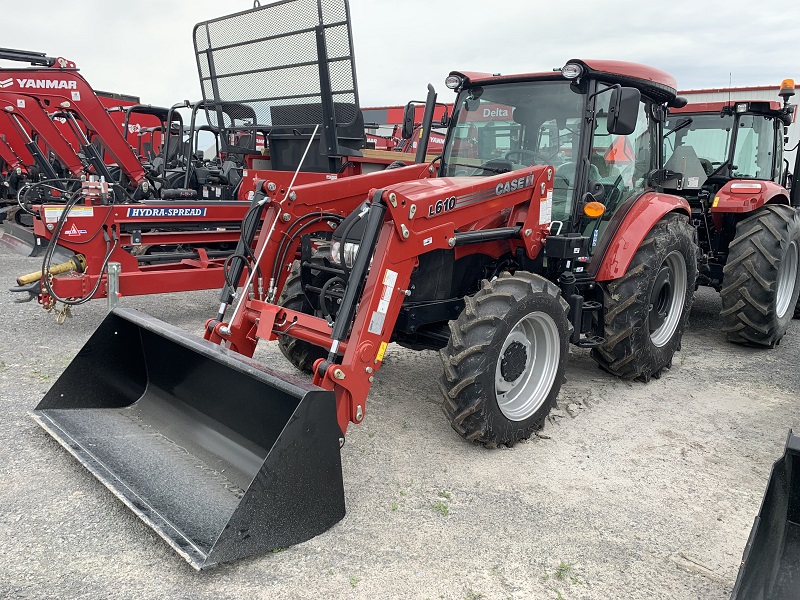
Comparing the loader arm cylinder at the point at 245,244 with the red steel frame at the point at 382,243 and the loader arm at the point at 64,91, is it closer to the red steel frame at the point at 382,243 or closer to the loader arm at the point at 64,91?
the red steel frame at the point at 382,243

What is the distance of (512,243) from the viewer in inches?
169

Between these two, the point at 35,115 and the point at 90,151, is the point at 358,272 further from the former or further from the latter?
the point at 35,115

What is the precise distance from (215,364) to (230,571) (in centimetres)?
116

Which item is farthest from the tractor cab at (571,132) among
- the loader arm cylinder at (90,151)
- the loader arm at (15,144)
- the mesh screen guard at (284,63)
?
the loader arm at (15,144)

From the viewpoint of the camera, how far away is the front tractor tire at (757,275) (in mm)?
5605

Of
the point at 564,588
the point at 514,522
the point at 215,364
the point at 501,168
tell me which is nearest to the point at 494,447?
the point at 514,522

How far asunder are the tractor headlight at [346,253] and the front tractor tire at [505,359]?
0.74m

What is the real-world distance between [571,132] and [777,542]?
2.80 meters

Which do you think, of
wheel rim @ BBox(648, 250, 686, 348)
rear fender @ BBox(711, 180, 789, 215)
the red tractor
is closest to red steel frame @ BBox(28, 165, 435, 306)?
wheel rim @ BBox(648, 250, 686, 348)

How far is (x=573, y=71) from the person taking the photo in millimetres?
4098

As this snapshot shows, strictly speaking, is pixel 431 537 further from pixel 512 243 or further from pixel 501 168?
pixel 501 168

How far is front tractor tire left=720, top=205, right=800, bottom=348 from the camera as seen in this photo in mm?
5605

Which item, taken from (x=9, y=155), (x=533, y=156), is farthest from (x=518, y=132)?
(x=9, y=155)

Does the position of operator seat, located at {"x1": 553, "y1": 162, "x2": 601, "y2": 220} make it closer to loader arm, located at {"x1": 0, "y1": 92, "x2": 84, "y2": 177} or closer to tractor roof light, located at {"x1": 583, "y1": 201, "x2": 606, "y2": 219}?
tractor roof light, located at {"x1": 583, "y1": 201, "x2": 606, "y2": 219}
